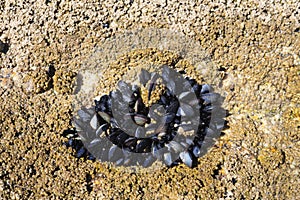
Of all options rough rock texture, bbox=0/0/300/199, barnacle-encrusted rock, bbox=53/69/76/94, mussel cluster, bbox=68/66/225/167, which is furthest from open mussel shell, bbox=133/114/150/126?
barnacle-encrusted rock, bbox=53/69/76/94

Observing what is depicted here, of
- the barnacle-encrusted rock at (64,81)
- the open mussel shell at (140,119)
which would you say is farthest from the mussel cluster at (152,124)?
the barnacle-encrusted rock at (64,81)

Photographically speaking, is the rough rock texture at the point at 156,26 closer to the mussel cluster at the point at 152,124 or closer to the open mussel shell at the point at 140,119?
the mussel cluster at the point at 152,124

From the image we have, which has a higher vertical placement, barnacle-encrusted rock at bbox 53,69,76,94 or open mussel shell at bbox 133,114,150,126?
barnacle-encrusted rock at bbox 53,69,76,94

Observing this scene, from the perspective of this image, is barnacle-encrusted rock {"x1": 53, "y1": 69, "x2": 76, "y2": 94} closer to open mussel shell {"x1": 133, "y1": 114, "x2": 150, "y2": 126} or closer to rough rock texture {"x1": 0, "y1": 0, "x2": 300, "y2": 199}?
rough rock texture {"x1": 0, "y1": 0, "x2": 300, "y2": 199}

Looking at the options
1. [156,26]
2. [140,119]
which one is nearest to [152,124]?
[140,119]

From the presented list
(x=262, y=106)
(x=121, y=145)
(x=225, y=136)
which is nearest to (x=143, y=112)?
(x=121, y=145)

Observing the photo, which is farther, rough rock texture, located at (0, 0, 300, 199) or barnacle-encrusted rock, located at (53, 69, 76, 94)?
barnacle-encrusted rock, located at (53, 69, 76, 94)
